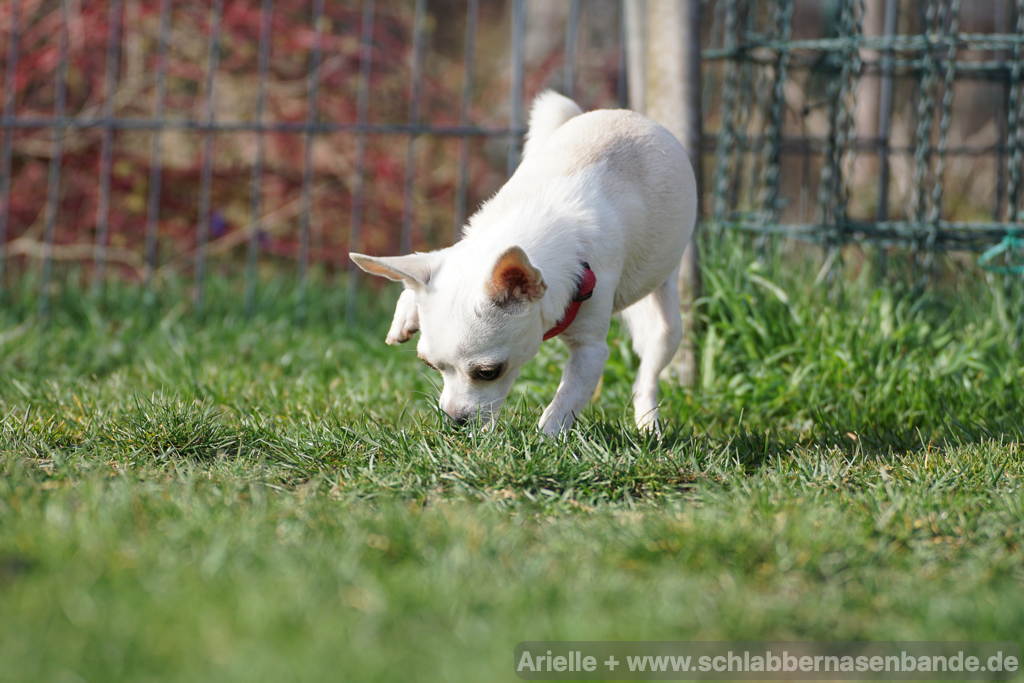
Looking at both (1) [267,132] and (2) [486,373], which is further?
(1) [267,132]

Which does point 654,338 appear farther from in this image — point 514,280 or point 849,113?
point 849,113

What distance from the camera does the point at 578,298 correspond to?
3.57 m

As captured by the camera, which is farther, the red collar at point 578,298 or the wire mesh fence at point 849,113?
the wire mesh fence at point 849,113

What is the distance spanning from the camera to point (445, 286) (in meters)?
3.42

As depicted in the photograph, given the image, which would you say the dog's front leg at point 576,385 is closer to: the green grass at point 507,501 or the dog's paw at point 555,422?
the dog's paw at point 555,422

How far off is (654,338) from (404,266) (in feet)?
4.02

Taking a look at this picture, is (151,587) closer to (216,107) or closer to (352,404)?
(352,404)

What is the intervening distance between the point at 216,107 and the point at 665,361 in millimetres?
5707

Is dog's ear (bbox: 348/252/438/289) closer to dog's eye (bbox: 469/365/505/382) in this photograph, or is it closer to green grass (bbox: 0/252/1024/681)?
dog's eye (bbox: 469/365/505/382)

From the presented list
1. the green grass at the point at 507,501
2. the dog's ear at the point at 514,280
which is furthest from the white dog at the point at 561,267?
the green grass at the point at 507,501

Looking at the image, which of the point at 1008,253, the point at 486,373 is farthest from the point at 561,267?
the point at 1008,253

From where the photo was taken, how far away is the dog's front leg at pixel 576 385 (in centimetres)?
362

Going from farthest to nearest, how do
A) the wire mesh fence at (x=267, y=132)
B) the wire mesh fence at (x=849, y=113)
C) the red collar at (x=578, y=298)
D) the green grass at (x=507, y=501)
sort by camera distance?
the wire mesh fence at (x=267, y=132) → the wire mesh fence at (x=849, y=113) → the red collar at (x=578, y=298) → the green grass at (x=507, y=501)

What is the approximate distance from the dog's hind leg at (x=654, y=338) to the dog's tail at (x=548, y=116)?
697 mm
